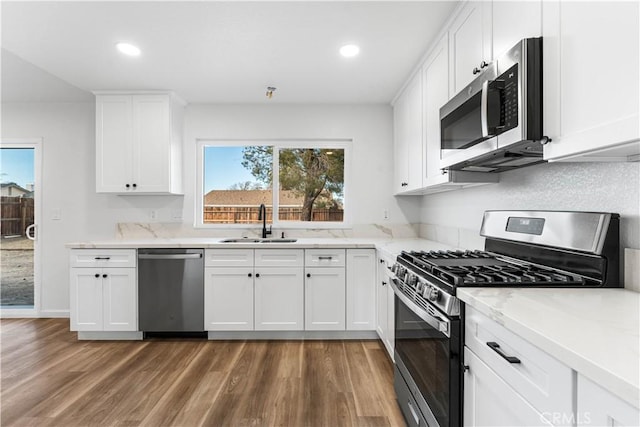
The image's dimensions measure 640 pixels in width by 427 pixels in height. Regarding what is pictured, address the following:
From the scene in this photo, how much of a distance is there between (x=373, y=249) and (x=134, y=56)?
255 centimetres

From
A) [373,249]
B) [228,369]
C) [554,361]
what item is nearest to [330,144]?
[373,249]

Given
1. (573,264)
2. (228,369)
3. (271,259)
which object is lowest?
(228,369)

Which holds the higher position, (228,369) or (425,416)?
(425,416)

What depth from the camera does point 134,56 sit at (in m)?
2.55

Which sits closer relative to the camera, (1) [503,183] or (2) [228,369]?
(1) [503,183]

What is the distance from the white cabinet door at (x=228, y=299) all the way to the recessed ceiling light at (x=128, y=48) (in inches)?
73.4

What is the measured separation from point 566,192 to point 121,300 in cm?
350

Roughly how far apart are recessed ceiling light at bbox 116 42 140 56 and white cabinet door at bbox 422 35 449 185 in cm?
216

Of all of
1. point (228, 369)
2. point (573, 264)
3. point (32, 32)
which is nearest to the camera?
point (573, 264)

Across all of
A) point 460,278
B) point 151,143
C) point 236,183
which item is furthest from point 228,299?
point 460,278

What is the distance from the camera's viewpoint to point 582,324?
86 cm

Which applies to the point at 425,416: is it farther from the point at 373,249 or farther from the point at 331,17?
the point at 331,17

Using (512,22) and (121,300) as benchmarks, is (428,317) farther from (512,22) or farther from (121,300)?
(121,300)

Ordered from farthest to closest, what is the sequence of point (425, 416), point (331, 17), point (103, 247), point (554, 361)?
point (103, 247), point (331, 17), point (425, 416), point (554, 361)
